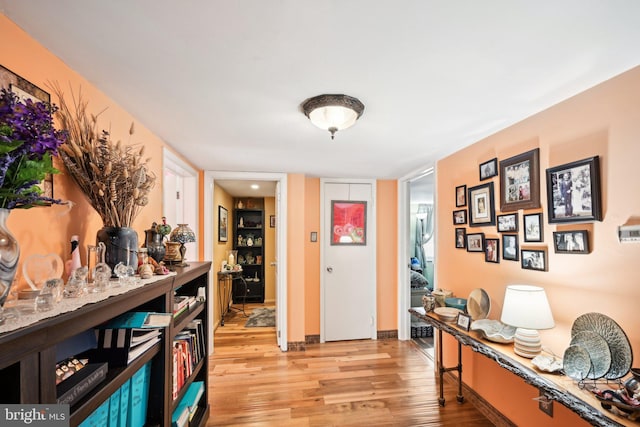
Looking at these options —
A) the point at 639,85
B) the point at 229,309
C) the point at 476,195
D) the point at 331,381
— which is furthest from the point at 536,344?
the point at 229,309

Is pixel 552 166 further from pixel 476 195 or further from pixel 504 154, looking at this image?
pixel 476 195

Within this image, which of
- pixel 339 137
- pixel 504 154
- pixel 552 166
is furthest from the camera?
pixel 339 137

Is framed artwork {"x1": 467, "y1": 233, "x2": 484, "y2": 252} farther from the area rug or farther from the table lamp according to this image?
the area rug

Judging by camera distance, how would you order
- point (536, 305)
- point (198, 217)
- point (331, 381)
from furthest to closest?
point (198, 217)
point (331, 381)
point (536, 305)

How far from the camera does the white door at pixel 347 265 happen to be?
409 centimetres

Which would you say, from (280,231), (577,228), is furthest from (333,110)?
(280,231)

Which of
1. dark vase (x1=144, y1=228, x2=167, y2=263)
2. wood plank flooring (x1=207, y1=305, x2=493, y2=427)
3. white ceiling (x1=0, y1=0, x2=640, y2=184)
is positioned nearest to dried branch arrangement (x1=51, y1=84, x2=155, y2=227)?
white ceiling (x1=0, y1=0, x2=640, y2=184)

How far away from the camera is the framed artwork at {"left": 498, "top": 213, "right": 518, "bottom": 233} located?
211cm

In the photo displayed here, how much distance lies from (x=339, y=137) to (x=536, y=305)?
175 centimetres

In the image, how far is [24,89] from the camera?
1108 mm

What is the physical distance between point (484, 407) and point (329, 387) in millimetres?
1322

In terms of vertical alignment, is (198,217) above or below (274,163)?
below

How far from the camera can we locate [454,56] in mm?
1315

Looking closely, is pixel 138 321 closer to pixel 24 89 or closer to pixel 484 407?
pixel 24 89
